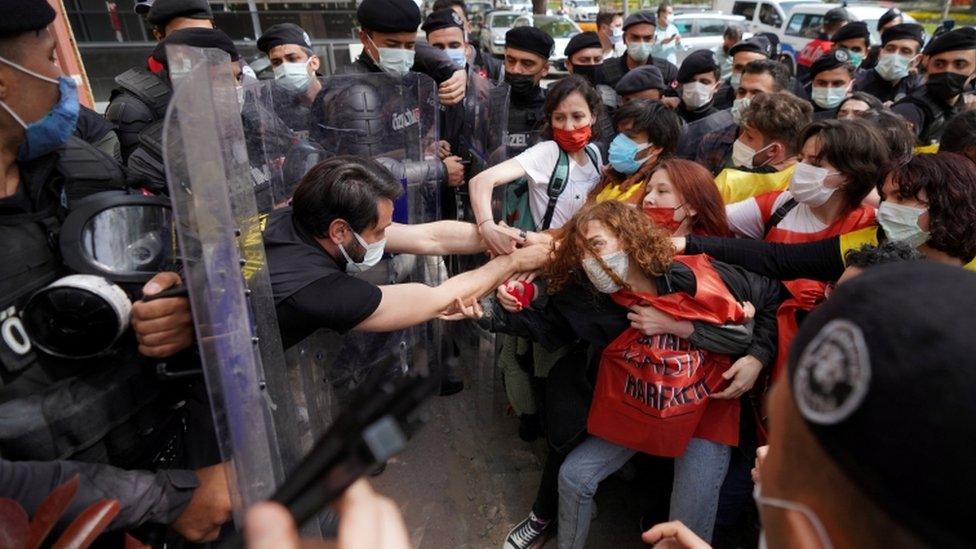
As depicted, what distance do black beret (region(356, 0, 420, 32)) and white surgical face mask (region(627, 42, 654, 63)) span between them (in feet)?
9.96

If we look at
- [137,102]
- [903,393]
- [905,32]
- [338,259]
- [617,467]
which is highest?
[903,393]

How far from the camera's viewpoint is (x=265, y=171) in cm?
262

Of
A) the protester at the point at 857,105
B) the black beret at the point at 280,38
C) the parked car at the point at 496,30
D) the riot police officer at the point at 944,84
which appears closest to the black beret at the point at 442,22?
the black beret at the point at 280,38

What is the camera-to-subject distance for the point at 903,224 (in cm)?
185

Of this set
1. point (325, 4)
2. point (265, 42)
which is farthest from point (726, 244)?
point (325, 4)

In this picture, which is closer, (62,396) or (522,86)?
(62,396)

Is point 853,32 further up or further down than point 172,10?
further down

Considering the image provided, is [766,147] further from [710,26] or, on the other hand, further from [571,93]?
[710,26]

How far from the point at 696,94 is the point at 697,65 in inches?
8.1

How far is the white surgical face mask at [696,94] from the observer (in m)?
3.97

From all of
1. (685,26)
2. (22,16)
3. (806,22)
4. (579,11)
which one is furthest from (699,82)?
(579,11)

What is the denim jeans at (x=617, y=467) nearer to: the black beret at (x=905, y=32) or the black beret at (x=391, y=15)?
the black beret at (x=391, y=15)

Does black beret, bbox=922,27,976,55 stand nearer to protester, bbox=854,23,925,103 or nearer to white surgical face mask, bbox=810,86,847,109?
protester, bbox=854,23,925,103

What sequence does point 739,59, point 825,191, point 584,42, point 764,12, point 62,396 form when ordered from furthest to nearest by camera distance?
1. point 764,12
2. point 584,42
3. point 739,59
4. point 825,191
5. point 62,396
